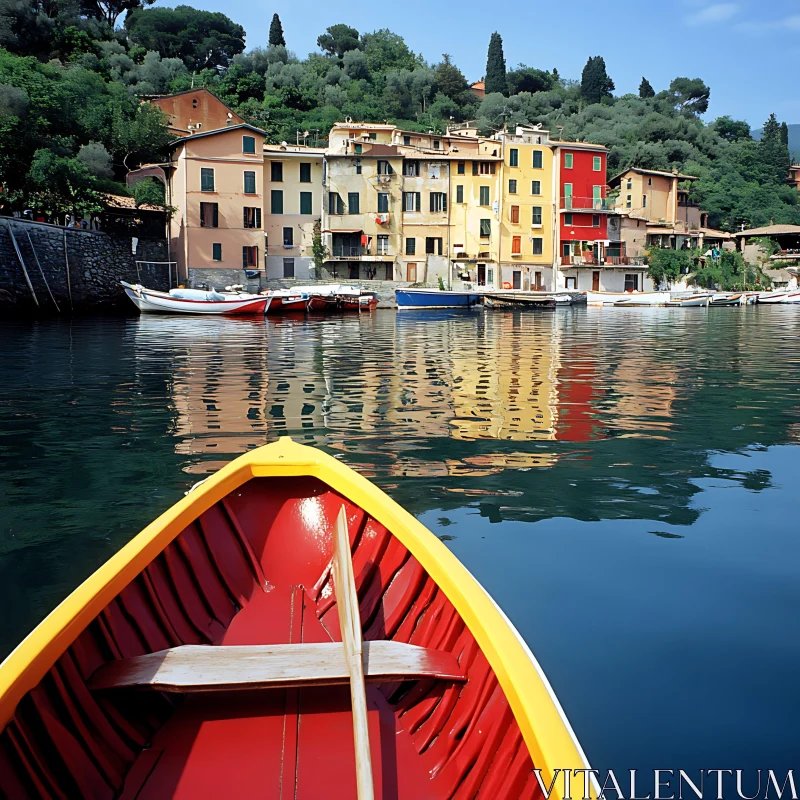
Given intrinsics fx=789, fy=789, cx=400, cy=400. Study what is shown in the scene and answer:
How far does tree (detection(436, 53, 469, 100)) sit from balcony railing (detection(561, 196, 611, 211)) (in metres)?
41.5

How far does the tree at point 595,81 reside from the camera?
107 metres

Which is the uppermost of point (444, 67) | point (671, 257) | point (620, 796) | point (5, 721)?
point (444, 67)

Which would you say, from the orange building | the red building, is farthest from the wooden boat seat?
the orange building

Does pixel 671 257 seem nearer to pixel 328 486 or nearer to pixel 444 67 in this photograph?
pixel 444 67

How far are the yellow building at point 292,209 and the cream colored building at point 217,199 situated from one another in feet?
5.76

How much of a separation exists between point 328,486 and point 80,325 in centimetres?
2778

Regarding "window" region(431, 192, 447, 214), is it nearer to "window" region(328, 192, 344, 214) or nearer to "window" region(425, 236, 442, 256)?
"window" region(425, 236, 442, 256)

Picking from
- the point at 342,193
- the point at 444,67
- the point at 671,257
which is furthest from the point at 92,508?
the point at 444,67

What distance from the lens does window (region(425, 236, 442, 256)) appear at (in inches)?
2136

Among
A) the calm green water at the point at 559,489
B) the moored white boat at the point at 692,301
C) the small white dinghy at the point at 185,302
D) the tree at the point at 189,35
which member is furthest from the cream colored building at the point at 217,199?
the tree at the point at 189,35

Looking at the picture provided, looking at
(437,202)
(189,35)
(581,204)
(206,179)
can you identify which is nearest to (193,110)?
(206,179)

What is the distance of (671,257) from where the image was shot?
62.5 m

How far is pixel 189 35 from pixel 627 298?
60.2 meters

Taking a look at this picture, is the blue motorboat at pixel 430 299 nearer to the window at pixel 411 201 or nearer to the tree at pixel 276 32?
the window at pixel 411 201
